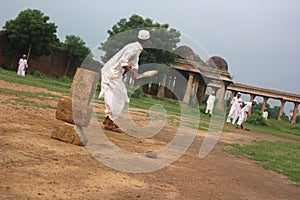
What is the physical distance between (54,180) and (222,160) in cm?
447

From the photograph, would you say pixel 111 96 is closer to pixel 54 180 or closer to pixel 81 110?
pixel 81 110

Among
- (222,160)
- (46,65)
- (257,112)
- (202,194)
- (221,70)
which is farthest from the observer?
(221,70)

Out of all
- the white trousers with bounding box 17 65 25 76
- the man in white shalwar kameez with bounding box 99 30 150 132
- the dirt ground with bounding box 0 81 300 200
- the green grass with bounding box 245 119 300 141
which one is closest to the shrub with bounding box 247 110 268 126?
the green grass with bounding box 245 119 300 141

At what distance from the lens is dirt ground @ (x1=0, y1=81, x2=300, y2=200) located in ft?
10.7

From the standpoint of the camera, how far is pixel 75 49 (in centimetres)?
3697

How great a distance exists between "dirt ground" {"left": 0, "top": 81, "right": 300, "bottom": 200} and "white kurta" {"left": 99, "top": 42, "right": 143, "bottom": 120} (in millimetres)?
1087

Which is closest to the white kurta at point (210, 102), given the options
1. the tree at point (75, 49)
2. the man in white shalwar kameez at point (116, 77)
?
the tree at point (75, 49)

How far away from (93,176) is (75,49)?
34251 mm

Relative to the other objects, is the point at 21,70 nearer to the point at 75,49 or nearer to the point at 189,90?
the point at 75,49

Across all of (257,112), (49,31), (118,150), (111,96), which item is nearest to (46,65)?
(49,31)

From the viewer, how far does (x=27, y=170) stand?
11.6 feet

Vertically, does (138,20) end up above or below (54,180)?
above

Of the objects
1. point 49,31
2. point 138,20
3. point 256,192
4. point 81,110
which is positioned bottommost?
point 256,192

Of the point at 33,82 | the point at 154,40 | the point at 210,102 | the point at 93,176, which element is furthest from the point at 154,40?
the point at 93,176
